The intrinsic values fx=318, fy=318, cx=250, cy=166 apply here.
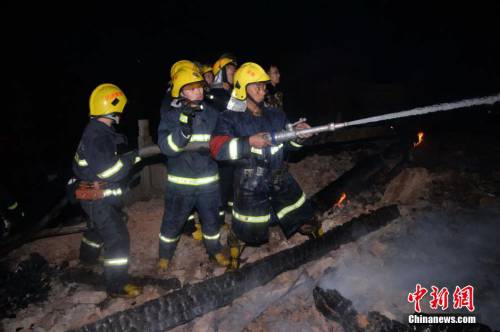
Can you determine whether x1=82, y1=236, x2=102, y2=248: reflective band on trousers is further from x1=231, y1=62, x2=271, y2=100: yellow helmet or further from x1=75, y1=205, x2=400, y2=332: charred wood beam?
x1=231, y1=62, x2=271, y2=100: yellow helmet

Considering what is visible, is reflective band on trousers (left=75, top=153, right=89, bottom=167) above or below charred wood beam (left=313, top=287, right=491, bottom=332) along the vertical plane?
above

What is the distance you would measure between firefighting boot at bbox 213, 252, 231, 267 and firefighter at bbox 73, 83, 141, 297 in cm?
106

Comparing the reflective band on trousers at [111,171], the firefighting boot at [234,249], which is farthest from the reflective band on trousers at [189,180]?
the firefighting boot at [234,249]

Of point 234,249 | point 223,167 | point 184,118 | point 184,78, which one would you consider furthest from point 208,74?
point 234,249

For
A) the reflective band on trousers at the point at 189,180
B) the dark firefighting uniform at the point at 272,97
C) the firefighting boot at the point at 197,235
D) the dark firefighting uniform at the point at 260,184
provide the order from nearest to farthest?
the dark firefighting uniform at the point at 260,184, the reflective band on trousers at the point at 189,180, the firefighting boot at the point at 197,235, the dark firefighting uniform at the point at 272,97

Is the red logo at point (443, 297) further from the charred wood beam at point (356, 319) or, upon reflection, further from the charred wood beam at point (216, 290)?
the charred wood beam at point (216, 290)

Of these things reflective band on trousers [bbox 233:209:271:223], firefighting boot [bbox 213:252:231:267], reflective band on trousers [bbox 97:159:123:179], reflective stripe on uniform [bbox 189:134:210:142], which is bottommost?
firefighting boot [bbox 213:252:231:267]

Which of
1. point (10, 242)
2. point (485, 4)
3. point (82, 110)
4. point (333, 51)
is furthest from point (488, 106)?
point (82, 110)

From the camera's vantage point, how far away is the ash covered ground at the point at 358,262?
3.31 m

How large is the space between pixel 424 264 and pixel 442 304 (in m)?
0.61

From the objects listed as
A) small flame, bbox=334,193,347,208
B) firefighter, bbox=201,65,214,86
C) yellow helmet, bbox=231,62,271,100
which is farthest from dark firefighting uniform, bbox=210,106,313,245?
firefighter, bbox=201,65,214,86

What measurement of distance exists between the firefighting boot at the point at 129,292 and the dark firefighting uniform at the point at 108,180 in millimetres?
47

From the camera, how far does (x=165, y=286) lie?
4.05 m

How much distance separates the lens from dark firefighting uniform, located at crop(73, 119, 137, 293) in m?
3.47
